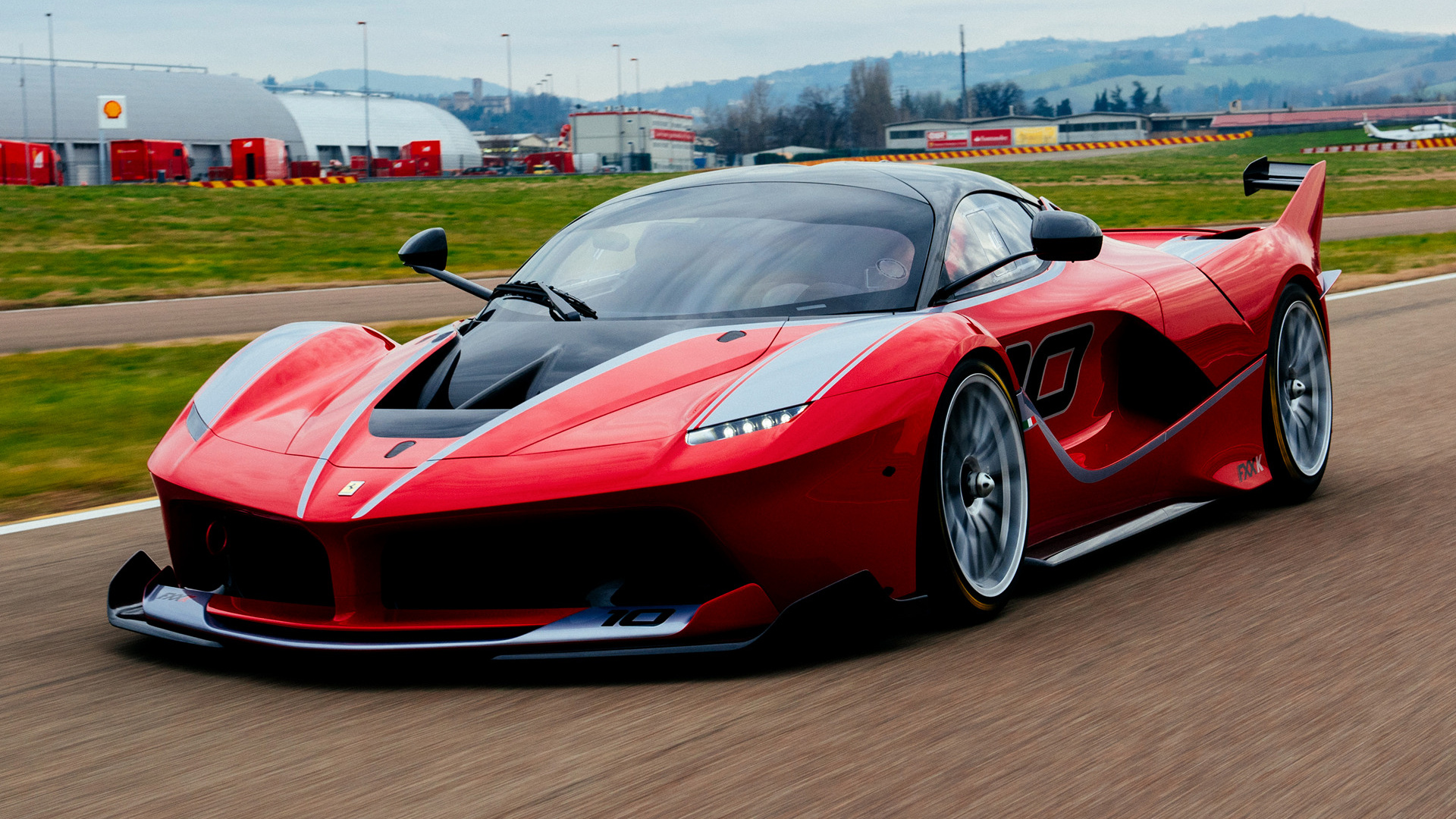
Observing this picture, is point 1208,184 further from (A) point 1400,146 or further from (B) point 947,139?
(B) point 947,139

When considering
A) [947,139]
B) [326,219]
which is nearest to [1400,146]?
[947,139]

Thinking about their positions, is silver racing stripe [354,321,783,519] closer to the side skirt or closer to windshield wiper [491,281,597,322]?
windshield wiper [491,281,597,322]

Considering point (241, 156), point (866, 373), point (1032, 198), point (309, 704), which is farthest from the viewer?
point (241, 156)

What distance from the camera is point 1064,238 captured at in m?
4.18

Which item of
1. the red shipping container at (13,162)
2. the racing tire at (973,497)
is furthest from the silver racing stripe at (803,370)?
the red shipping container at (13,162)

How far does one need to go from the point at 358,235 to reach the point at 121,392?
49.0 feet

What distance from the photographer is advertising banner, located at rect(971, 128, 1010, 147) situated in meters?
82.0

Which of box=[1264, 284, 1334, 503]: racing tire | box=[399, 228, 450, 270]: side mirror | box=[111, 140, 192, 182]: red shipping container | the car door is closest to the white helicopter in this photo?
box=[111, 140, 192, 182]: red shipping container

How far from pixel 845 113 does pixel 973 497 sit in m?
131

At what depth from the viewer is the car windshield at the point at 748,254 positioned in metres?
4.09

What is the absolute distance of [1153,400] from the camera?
4762 millimetres

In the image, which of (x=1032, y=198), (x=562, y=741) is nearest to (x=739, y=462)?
(x=562, y=741)

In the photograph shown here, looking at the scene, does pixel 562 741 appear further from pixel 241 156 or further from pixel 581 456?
pixel 241 156

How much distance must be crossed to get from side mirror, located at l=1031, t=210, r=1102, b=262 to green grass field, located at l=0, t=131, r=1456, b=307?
1276 cm
